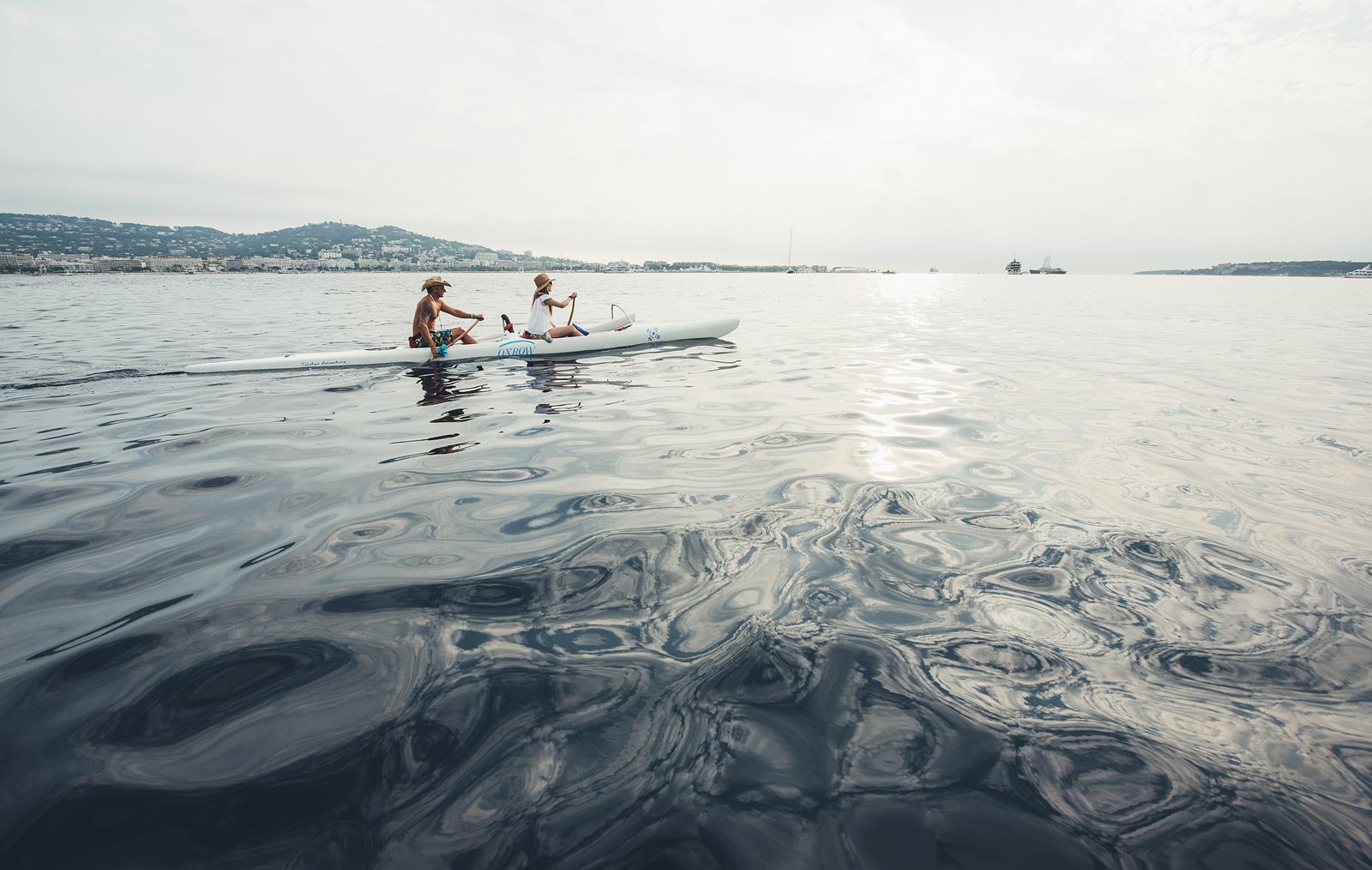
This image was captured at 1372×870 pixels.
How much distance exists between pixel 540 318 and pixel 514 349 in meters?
1.53

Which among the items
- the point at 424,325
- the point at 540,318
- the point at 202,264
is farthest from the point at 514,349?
the point at 202,264

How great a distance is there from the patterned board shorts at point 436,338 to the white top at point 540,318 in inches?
85.5

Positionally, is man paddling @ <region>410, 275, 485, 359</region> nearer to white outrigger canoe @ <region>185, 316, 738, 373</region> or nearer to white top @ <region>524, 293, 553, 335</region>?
white outrigger canoe @ <region>185, 316, 738, 373</region>

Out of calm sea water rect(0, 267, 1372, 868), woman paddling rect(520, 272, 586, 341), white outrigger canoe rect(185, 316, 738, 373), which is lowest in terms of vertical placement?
calm sea water rect(0, 267, 1372, 868)

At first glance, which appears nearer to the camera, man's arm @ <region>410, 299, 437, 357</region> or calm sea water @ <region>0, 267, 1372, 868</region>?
calm sea water @ <region>0, 267, 1372, 868</region>

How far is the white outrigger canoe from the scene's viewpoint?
12102mm

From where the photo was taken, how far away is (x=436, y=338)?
514 inches

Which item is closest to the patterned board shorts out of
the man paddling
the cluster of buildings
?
the man paddling

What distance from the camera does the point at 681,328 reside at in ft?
55.3

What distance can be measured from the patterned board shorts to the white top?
2172mm

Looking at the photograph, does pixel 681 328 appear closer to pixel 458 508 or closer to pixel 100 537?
pixel 458 508

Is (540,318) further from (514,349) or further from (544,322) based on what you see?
(514,349)

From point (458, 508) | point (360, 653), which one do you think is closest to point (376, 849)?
point (360, 653)

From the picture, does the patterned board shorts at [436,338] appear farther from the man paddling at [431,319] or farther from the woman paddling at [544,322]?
the woman paddling at [544,322]
